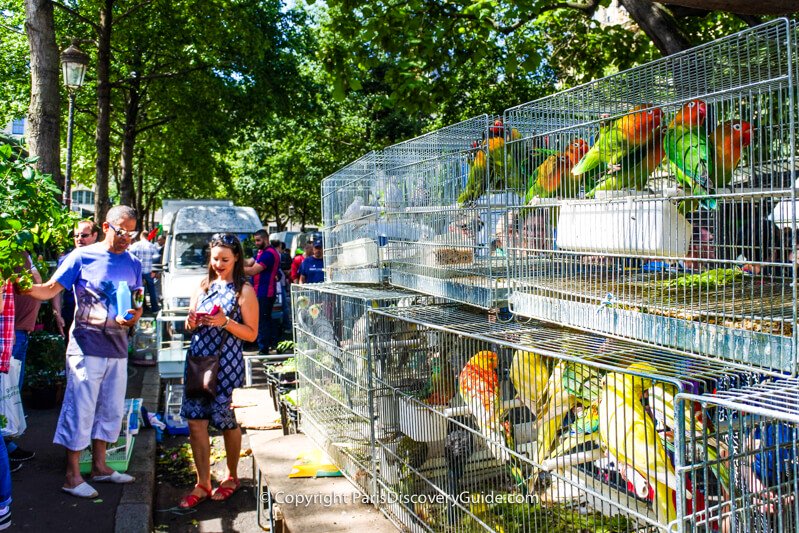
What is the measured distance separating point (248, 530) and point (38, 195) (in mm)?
2578

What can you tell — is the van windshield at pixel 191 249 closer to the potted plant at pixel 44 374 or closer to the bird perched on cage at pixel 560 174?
the potted plant at pixel 44 374

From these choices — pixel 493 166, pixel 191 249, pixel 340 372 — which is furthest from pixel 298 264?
pixel 493 166

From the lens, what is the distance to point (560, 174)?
10.2ft

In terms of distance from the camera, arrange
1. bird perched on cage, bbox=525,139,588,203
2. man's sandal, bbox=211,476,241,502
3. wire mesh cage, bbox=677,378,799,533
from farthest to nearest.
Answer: man's sandal, bbox=211,476,241,502
bird perched on cage, bbox=525,139,588,203
wire mesh cage, bbox=677,378,799,533

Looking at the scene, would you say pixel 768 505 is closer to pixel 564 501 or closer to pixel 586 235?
pixel 564 501

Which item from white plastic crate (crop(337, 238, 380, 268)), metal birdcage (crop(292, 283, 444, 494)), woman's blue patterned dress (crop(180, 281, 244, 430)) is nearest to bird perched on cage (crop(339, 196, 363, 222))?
white plastic crate (crop(337, 238, 380, 268))

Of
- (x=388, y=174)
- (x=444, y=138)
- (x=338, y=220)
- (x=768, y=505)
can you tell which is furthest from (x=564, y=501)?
(x=338, y=220)

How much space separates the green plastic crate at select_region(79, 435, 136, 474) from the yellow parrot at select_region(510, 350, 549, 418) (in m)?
3.92

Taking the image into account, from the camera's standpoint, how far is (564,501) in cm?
252

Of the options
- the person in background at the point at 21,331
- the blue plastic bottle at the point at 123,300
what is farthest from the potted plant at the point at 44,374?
the blue plastic bottle at the point at 123,300

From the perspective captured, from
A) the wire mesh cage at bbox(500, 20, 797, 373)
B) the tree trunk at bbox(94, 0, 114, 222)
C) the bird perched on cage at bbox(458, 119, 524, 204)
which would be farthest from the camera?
the tree trunk at bbox(94, 0, 114, 222)

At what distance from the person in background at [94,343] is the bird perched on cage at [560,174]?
10.1 feet

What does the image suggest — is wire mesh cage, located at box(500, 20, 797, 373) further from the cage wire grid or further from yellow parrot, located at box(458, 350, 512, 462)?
yellow parrot, located at box(458, 350, 512, 462)

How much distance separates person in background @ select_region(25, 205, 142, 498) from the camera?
486 centimetres
